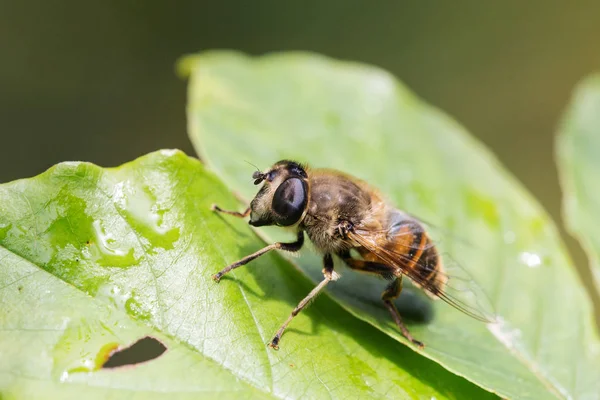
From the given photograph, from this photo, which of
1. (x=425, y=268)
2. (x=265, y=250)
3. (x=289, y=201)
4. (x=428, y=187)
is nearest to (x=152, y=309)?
(x=265, y=250)

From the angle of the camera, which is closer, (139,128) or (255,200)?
(255,200)

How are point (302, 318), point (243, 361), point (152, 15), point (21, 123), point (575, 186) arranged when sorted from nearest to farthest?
1. point (243, 361)
2. point (302, 318)
3. point (575, 186)
4. point (21, 123)
5. point (152, 15)

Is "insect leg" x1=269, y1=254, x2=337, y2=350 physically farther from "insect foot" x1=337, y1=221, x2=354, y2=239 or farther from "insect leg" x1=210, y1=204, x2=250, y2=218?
"insect leg" x1=210, y1=204, x2=250, y2=218

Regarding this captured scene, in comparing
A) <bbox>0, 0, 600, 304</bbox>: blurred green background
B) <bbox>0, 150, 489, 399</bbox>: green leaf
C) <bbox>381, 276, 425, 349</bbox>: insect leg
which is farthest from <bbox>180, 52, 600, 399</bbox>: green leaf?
<bbox>0, 0, 600, 304</bbox>: blurred green background

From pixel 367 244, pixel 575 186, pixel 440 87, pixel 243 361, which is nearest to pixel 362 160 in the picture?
pixel 367 244

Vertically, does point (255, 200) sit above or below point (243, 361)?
above

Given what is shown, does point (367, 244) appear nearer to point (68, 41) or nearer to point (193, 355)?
point (193, 355)

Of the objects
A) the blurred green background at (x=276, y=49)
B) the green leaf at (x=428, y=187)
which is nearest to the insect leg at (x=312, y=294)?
the green leaf at (x=428, y=187)
